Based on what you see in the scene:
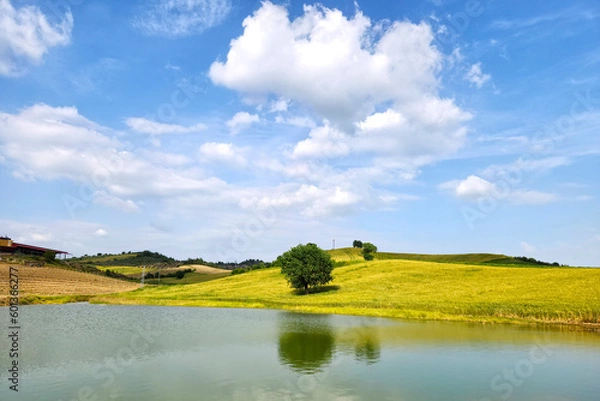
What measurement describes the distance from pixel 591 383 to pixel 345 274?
85.4 meters

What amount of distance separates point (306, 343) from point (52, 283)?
84.4 m

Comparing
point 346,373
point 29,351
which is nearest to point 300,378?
point 346,373

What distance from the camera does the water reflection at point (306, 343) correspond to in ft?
103

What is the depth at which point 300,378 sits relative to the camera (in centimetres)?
2684

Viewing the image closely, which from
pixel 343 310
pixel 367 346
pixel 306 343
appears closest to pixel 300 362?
pixel 306 343

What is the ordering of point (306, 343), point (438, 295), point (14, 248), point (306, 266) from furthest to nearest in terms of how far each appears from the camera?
1. point (14, 248)
2. point (306, 266)
3. point (438, 295)
4. point (306, 343)

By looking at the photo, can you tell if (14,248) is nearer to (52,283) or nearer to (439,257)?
(52,283)

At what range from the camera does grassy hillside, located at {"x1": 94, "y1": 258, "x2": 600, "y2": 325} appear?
58.3m

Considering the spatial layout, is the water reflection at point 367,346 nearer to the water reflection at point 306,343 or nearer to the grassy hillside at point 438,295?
the water reflection at point 306,343

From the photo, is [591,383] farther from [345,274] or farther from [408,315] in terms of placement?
[345,274]

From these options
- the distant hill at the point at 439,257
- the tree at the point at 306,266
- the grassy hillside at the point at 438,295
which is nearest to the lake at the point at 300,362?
the grassy hillside at the point at 438,295

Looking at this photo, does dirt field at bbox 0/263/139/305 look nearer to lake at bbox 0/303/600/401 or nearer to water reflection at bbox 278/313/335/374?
lake at bbox 0/303/600/401

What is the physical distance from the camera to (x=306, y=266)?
300ft

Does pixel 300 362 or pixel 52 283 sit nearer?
pixel 300 362
